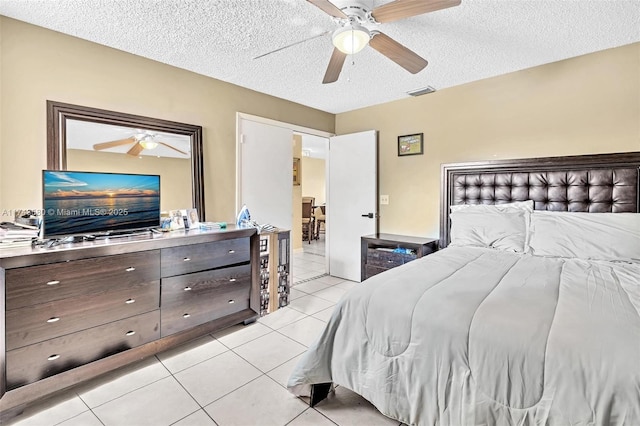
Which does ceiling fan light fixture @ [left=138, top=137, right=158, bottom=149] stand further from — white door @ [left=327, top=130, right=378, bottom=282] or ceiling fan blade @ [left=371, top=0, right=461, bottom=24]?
white door @ [left=327, top=130, right=378, bottom=282]

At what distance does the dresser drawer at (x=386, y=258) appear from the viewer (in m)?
3.51

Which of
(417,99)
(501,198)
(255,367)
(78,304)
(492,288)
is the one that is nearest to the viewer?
(492,288)

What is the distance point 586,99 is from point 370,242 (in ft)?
8.14

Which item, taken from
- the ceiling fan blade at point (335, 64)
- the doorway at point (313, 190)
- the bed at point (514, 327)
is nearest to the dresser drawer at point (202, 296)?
the bed at point (514, 327)

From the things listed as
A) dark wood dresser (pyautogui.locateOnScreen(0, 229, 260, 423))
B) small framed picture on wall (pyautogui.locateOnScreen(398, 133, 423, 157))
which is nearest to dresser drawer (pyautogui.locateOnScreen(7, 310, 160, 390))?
dark wood dresser (pyautogui.locateOnScreen(0, 229, 260, 423))

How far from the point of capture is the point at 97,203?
2219 mm

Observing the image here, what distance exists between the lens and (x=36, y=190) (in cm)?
225

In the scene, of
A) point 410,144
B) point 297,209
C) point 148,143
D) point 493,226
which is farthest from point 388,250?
point 297,209

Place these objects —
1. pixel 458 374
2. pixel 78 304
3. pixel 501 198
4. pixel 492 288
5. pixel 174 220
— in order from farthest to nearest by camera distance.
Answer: pixel 501 198
pixel 174 220
pixel 78 304
pixel 492 288
pixel 458 374

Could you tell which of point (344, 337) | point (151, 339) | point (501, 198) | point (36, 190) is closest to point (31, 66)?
point (36, 190)

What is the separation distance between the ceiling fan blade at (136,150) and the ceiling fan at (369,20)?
177cm

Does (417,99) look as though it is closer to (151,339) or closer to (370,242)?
(370,242)

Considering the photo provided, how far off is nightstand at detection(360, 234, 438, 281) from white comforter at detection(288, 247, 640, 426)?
1423 millimetres

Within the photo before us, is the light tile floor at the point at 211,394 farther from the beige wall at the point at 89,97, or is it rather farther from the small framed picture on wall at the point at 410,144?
the small framed picture on wall at the point at 410,144
